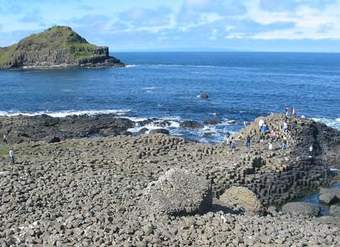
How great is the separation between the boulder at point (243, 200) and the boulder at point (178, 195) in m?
5.46

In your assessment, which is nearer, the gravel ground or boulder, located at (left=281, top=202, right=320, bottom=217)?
the gravel ground

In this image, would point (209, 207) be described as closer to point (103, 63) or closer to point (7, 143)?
point (7, 143)

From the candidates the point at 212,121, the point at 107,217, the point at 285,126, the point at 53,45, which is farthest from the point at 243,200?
the point at 53,45

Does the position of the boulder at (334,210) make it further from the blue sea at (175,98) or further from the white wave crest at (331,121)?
the white wave crest at (331,121)

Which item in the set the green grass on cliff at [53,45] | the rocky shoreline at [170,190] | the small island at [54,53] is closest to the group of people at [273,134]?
the rocky shoreline at [170,190]

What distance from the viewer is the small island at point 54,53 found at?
6299 inches

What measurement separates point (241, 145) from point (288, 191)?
7.89 metres

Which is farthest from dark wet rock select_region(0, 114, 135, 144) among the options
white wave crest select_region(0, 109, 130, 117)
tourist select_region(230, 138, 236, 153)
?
tourist select_region(230, 138, 236, 153)

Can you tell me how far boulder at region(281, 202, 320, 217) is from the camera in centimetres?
3145

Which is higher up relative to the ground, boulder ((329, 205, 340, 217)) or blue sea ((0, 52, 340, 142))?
blue sea ((0, 52, 340, 142))

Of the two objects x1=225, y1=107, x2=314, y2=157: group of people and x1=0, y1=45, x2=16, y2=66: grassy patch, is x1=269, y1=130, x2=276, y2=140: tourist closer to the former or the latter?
x1=225, y1=107, x2=314, y2=157: group of people

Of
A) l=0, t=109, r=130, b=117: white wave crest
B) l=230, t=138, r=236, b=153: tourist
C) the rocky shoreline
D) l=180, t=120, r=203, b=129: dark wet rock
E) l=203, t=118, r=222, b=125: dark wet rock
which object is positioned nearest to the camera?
the rocky shoreline

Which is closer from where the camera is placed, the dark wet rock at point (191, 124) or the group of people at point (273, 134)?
the group of people at point (273, 134)

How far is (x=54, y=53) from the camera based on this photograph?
16438 centimetres
